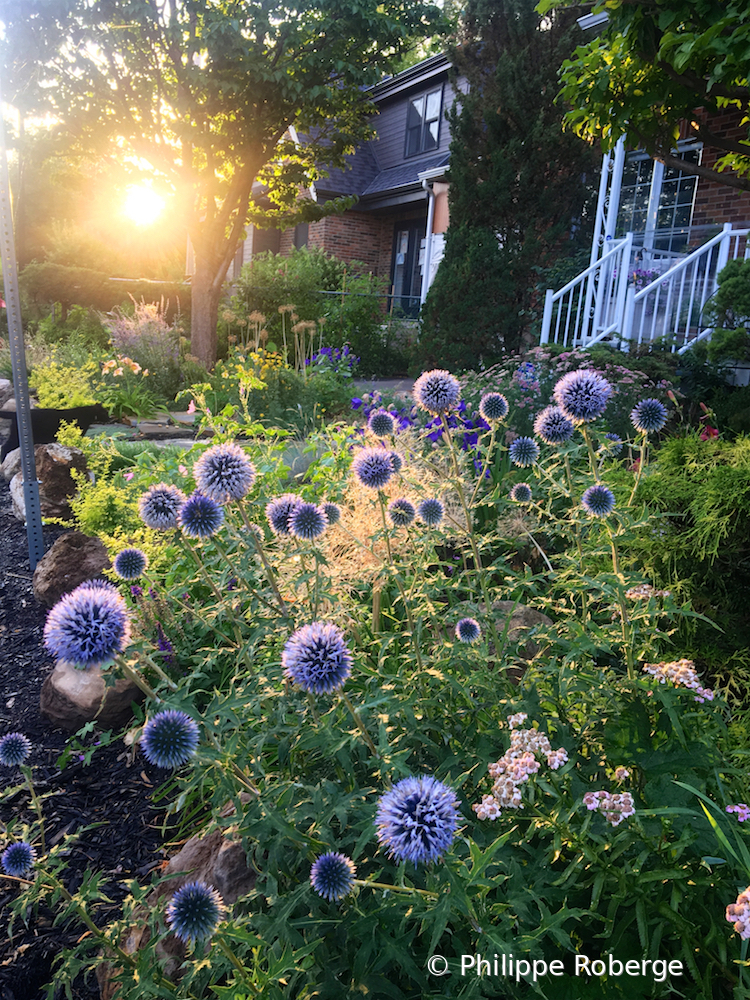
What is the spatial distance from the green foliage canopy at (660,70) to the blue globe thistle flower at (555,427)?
114 inches

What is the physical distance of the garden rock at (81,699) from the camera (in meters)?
3.13

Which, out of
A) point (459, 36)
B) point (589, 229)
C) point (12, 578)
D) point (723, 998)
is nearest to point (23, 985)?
point (723, 998)

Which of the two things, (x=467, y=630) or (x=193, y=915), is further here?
(x=467, y=630)

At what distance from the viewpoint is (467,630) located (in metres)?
2.08

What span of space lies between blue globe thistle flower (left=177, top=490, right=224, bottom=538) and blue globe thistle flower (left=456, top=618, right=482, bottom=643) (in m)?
0.81

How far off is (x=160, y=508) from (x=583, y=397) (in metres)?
1.46

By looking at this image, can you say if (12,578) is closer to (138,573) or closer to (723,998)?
(138,573)

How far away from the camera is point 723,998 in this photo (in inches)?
62.4

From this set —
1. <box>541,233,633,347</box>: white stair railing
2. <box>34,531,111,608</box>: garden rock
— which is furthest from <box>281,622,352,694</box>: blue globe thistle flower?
<box>541,233,633,347</box>: white stair railing

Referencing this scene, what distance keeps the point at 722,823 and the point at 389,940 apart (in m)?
0.81

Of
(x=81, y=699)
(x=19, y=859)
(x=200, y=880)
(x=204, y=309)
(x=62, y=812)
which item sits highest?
(x=204, y=309)

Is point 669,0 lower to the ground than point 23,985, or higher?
higher

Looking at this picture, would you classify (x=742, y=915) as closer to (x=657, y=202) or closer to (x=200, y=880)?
(x=200, y=880)

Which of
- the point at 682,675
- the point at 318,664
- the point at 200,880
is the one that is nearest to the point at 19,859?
the point at 200,880
